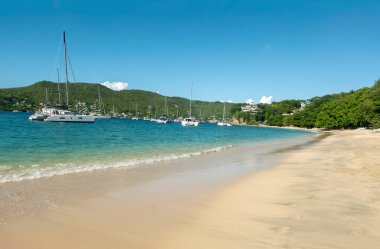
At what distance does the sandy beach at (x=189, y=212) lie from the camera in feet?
18.6

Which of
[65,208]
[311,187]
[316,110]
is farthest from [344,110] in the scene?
[65,208]

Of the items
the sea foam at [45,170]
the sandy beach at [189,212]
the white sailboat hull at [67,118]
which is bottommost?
the sea foam at [45,170]

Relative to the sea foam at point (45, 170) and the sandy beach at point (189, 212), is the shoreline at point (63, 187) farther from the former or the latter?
the sea foam at point (45, 170)

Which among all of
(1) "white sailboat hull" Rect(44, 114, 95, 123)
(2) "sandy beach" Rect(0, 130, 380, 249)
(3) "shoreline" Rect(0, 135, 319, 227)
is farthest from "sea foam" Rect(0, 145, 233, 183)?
(1) "white sailboat hull" Rect(44, 114, 95, 123)

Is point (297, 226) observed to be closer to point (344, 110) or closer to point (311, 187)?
point (311, 187)

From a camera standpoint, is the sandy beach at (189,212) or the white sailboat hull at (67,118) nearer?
the sandy beach at (189,212)

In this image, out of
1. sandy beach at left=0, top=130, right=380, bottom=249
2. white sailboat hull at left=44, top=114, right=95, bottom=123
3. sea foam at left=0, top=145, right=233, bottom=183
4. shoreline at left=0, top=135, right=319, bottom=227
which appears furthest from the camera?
white sailboat hull at left=44, top=114, right=95, bottom=123

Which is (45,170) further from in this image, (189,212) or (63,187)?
(189,212)

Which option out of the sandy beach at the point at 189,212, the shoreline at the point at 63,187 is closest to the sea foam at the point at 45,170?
the shoreline at the point at 63,187

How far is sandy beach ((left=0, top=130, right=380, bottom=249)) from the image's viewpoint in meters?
5.66

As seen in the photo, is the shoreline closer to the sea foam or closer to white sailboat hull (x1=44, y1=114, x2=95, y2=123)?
the sea foam

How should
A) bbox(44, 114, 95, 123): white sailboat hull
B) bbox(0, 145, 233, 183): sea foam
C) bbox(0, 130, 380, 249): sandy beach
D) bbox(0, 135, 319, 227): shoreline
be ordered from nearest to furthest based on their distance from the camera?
1. bbox(0, 130, 380, 249): sandy beach
2. bbox(0, 135, 319, 227): shoreline
3. bbox(0, 145, 233, 183): sea foam
4. bbox(44, 114, 95, 123): white sailboat hull

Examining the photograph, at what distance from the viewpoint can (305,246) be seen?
546 cm

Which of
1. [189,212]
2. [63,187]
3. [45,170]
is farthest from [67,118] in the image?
[189,212]
